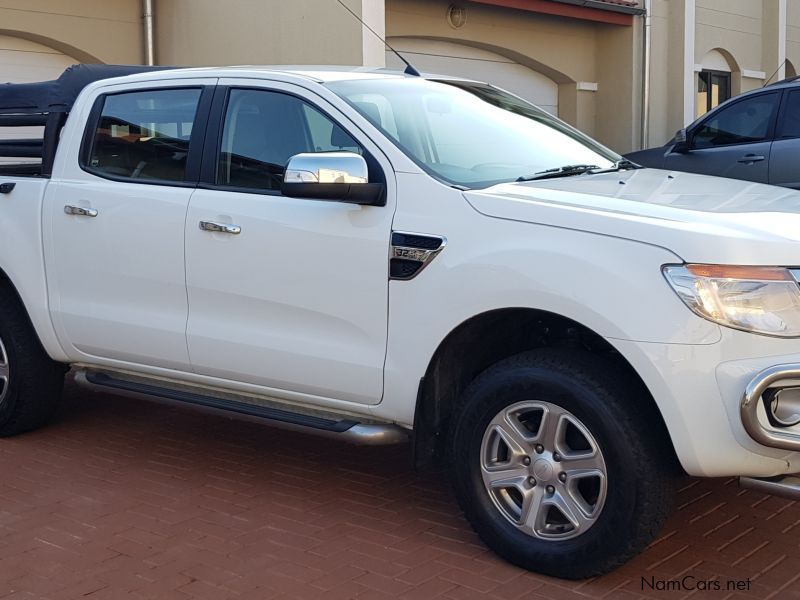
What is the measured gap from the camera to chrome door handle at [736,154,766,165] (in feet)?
32.4

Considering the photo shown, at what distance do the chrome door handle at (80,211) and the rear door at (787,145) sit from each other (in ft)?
21.1

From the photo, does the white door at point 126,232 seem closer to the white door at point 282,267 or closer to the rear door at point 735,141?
the white door at point 282,267

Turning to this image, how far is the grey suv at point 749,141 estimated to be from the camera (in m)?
9.79

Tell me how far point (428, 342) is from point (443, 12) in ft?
35.9

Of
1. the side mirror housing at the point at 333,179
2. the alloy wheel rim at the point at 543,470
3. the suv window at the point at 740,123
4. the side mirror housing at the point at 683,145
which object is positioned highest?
the suv window at the point at 740,123

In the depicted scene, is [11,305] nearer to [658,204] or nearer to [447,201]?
[447,201]

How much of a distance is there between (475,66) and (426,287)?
11.7 m

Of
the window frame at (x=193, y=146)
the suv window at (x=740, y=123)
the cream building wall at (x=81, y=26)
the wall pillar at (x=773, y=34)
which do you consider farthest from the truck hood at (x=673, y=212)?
the wall pillar at (x=773, y=34)

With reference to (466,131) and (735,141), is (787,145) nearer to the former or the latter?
(735,141)

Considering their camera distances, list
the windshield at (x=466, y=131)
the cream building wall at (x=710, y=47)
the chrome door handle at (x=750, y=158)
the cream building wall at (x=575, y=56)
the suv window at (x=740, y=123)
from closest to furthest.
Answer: the windshield at (x=466, y=131) → the chrome door handle at (x=750, y=158) → the suv window at (x=740, y=123) → the cream building wall at (x=575, y=56) → the cream building wall at (x=710, y=47)

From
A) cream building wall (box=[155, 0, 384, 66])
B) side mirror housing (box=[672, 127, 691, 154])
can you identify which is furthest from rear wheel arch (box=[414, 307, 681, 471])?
cream building wall (box=[155, 0, 384, 66])

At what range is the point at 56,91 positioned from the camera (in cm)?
604

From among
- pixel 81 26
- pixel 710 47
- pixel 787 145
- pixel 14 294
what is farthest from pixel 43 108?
pixel 710 47

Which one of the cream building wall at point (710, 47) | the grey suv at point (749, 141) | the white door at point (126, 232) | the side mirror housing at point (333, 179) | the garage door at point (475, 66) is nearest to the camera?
the side mirror housing at point (333, 179)
